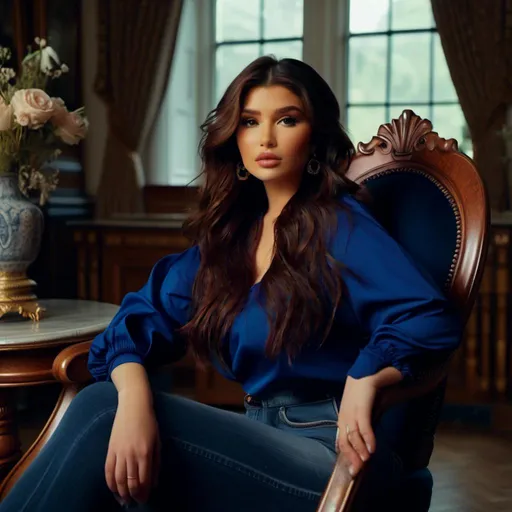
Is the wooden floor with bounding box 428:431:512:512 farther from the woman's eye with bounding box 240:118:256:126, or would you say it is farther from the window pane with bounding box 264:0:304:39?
the window pane with bounding box 264:0:304:39

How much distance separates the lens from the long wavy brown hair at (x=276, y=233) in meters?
1.31

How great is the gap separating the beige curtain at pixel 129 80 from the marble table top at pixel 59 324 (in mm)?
1755

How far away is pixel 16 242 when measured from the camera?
2098 mm

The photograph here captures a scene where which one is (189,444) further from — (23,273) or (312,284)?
(23,273)

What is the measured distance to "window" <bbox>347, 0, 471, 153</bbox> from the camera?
3.99m

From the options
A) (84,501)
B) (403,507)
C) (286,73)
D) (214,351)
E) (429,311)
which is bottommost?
(403,507)

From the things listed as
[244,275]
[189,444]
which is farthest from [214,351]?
[189,444]

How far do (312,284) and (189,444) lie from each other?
0.37 metres

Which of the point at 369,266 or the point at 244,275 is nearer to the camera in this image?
the point at 369,266

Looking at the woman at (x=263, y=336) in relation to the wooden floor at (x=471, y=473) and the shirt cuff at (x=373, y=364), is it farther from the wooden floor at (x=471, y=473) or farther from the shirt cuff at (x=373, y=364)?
the wooden floor at (x=471, y=473)

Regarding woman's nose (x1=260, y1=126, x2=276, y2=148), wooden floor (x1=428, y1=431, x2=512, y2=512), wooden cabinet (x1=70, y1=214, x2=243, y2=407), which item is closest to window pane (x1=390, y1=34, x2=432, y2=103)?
wooden cabinet (x1=70, y1=214, x2=243, y2=407)

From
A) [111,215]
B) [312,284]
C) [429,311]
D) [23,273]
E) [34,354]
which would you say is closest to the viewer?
[429,311]

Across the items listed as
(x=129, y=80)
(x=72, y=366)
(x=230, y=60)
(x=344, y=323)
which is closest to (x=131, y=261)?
(x=129, y=80)

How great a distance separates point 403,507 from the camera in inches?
52.7
